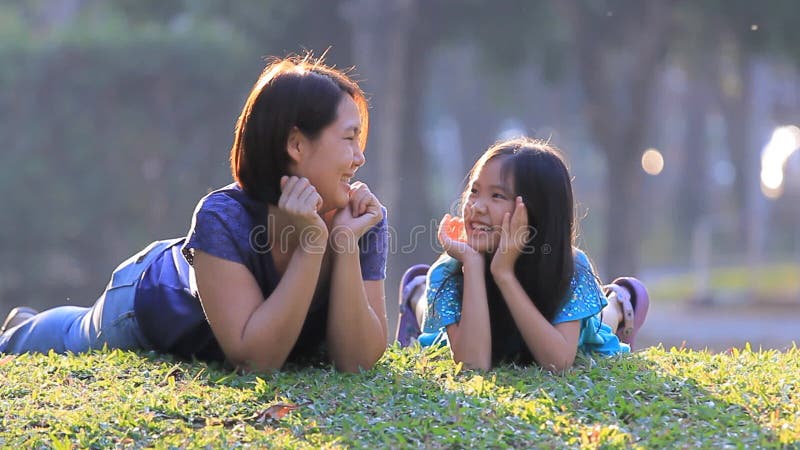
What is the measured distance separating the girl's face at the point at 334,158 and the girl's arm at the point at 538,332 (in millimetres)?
708

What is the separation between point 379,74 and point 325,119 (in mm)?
13687

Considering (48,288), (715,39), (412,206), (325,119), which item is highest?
(715,39)

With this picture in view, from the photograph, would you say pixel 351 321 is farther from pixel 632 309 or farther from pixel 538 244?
pixel 632 309

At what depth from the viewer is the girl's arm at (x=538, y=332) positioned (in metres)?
4.28

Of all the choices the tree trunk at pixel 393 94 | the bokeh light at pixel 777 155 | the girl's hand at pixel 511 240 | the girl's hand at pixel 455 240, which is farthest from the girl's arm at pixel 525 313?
the bokeh light at pixel 777 155

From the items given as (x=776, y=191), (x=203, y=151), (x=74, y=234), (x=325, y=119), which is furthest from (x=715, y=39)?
(x=776, y=191)

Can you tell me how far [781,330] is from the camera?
15797mm

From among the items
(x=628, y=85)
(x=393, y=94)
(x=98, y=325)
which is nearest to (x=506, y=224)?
(x=98, y=325)

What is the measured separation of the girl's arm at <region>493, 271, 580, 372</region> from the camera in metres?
4.28

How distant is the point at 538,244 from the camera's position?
448 centimetres

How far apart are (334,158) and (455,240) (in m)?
0.73

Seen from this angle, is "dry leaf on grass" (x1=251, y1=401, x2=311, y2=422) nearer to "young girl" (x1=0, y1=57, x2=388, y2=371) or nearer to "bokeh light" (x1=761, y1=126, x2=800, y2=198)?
"young girl" (x1=0, y1=57, x2=388, y2=371)

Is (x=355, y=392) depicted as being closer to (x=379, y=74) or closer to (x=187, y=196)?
(x=187, y=196)

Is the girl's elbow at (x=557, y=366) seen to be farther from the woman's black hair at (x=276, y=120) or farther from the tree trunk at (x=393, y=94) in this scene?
the tree trunk at (x=393, y=94)
